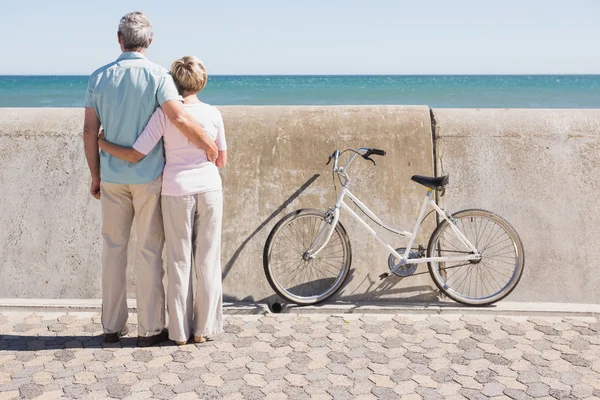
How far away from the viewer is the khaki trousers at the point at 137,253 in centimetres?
508

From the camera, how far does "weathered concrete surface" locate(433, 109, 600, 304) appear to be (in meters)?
6.18

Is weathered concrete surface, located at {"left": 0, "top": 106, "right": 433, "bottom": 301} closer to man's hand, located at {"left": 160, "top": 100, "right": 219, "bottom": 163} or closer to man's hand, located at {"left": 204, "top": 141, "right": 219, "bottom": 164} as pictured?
man's hand, located at {"left": 204, "top": 141, "right": 219, "bottom": 164}

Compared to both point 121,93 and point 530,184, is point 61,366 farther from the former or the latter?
point 530,184

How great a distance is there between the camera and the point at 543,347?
5.05 m

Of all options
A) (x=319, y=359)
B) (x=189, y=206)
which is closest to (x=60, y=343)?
(x=189, y=206)

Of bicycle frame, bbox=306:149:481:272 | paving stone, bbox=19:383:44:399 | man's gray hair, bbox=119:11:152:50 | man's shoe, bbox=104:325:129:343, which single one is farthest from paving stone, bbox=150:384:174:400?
man's gray hair, bbox=119:11:152:50

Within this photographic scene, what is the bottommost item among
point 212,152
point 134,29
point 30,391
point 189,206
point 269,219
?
point 30,391

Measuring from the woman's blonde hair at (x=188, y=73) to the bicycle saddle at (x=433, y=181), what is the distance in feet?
6.07

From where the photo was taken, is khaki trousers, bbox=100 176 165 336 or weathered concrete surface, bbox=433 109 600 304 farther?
weathered concrete surface, bbox=433 109 600 304

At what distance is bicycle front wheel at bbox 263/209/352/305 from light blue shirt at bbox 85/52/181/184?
1481mm

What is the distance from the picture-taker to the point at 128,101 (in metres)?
4.95

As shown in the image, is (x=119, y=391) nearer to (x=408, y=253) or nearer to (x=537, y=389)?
(x=537, y=389)

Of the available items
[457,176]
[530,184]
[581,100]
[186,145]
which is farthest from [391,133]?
[581,100]

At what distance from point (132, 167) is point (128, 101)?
432 millimetres
